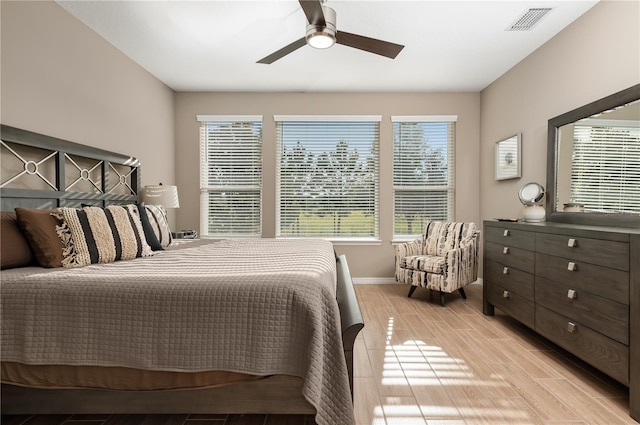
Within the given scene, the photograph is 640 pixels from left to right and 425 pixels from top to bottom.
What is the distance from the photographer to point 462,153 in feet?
15.6

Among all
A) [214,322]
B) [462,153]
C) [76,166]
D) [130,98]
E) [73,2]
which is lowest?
[214,322]

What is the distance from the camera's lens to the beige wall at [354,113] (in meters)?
4.71

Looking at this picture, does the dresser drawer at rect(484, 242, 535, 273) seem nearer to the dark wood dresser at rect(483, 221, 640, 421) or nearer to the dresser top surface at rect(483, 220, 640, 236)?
the dark wood dresser at rect(483, 221, 640, 421)

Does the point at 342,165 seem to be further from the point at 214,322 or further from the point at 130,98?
the point at 214,322

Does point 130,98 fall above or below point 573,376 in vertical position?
above

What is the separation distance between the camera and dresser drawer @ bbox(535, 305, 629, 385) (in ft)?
6.04

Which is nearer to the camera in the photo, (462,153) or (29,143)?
(29,143)

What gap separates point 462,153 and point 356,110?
1604 mm

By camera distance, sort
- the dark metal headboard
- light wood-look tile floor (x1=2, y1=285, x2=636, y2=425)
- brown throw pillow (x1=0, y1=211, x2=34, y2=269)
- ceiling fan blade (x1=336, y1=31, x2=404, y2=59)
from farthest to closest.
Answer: ceiling fan blade (x1=336, y1=31, x2=404, y2=59)
the dark metal headboard
brown throw pillow (x1=0, y1=211, x2=34, y2=269)
light wood-look tile floor (x1=2, y1=285, x2=636, y2=425)

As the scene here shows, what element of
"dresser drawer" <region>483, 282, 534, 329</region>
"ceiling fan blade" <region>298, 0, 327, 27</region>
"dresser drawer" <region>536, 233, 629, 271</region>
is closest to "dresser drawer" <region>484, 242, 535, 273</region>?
"dresser drawer" <region>536, 233, 629, 271</region>

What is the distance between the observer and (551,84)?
3.25 m

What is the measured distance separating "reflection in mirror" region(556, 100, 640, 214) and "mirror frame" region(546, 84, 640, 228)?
0.04 metres

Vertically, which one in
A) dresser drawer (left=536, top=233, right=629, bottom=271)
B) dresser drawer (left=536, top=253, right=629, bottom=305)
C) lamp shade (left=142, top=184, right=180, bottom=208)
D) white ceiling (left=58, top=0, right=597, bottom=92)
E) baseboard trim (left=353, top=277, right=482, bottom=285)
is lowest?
baseboard trim (left=353, top=277, right=482, bottom=285)

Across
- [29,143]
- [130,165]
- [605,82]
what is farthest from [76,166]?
[605,82]
